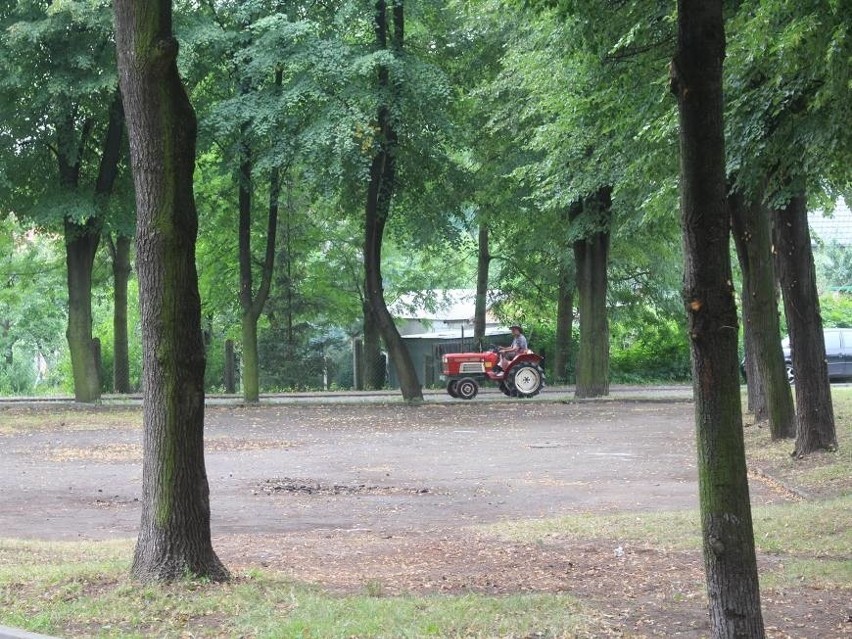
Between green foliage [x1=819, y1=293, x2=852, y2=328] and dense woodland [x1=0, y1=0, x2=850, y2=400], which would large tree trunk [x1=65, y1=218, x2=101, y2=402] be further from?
green foliage [x1=819, y1=293, x2=852, y2=328]

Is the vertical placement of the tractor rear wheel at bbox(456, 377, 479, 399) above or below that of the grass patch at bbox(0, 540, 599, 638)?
above

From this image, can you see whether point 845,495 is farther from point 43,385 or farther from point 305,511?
point 43,385

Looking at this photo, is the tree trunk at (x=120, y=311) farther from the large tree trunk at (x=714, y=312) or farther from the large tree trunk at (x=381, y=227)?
the large tree trunk at (x=714, y=312)

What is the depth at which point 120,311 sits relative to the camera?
37.8m

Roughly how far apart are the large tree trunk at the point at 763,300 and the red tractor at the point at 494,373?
13.8 meters

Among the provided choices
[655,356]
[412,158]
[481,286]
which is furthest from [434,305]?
[412,158]

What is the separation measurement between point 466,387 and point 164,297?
24.4 metres

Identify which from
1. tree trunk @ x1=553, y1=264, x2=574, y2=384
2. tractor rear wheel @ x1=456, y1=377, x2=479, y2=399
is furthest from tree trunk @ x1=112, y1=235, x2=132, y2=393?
tree trunk @ x1=553, y1=264, x2=574, y2=384

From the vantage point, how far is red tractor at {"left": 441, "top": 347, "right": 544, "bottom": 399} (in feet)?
104

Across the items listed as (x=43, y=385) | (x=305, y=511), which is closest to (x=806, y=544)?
(x=305, y=511)

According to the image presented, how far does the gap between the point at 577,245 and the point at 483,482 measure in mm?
16870

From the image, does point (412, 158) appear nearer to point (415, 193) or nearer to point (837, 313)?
point (415, 193)

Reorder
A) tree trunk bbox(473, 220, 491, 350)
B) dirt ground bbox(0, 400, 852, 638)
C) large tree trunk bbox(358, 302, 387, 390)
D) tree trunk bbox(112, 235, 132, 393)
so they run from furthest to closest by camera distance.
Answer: large tree trunk bbox(358, 302, 387, 390) < tree trunk bbox(473, 220, 491, 350) < tree trunk bbox(112, 235, 132, 393) < dirt ground bbox(0, 400, 852, 638)

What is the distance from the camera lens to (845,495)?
12844 millimetres
